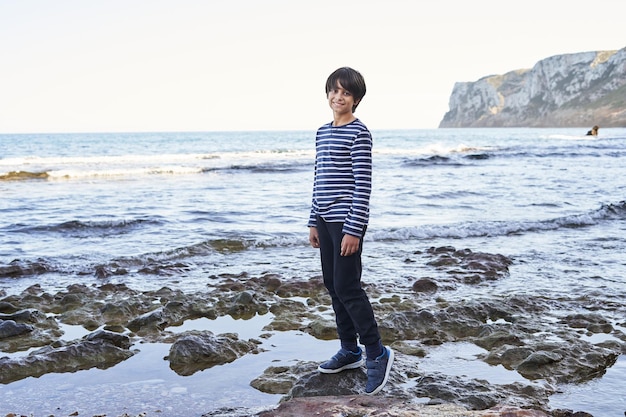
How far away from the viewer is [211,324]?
5.05 metres

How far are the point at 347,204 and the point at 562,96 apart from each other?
159878 millimetres

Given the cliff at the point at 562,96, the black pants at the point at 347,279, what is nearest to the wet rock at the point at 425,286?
the black pants at the point at 347,279

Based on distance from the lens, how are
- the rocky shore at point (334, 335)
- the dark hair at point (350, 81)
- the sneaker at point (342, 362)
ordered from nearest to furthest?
the rocky shore at point (334, 335), the dark hair at point (350, 81), the sneaker at point (342, 362)

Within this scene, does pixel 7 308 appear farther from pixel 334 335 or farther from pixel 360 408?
pixel 360 408

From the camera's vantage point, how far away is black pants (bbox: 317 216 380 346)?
11.7 ft

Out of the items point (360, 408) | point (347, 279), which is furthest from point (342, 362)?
point (360, 408)

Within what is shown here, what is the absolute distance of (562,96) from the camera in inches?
5871

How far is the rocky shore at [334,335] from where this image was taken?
335 centimetres

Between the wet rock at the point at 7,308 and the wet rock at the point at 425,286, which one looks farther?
the wet rock at the point at 425,286

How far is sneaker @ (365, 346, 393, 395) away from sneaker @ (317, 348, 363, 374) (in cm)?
20

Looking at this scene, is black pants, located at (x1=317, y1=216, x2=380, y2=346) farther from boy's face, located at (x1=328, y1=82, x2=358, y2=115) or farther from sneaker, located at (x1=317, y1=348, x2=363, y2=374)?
boy's face, located at (x1=328, y1=82, x2=358, y2=115)

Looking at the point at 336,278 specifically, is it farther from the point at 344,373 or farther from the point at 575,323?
the point at 575,323

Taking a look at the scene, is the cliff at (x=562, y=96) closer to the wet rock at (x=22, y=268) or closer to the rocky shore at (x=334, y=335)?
the rocky shore at (x=334, y=335)

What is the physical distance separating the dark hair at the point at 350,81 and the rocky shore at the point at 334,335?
167 cm
